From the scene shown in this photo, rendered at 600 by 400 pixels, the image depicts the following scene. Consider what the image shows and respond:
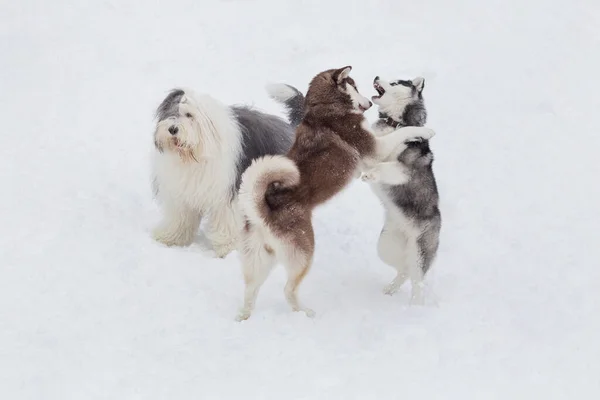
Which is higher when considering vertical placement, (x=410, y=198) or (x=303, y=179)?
(x=303, y=179)

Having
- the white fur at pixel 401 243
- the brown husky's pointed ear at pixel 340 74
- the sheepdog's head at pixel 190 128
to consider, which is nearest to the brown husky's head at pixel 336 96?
the brown husky's pointed ear at pixel 340 74

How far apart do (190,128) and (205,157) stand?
0.34 metres

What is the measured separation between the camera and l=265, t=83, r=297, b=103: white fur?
623 cm

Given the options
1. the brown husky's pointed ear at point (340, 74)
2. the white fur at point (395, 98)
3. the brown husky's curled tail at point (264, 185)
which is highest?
the brown husky's pointed ear at point (340, 74)

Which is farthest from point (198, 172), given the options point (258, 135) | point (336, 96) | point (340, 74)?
point (340, 74)

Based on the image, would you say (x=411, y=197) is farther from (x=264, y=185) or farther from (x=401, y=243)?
(x=264, y=185)

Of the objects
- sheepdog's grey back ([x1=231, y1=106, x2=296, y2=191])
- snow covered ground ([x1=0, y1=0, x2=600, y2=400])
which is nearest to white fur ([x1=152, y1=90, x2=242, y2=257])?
sheepdog's grey back ([x1=231, y1=106, x2=296, y2=191])

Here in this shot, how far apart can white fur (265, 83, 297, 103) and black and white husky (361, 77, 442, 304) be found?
89 centimetres

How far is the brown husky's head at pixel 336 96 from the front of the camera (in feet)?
17.4

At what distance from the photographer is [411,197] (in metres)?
5.79

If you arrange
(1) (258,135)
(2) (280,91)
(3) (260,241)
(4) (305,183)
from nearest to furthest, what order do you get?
(3) (260,241), (4) (305,183), (2) (280,91), (1) (258,135)

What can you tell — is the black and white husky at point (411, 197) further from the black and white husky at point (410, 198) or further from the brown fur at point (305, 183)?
the brown fur at point (305, 183)

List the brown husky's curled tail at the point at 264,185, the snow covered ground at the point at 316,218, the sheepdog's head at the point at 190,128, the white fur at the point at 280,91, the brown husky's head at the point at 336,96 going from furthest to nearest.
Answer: the white fur at the point at 280,91
the sheepdog's head at the point at 190,128
the brown husky's head at the point at 336,96
the brown husky's curled tail at the point at 264,185
the snow covered ground at the point at 316,218

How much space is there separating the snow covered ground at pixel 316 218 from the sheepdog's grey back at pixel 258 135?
3.44 ft
